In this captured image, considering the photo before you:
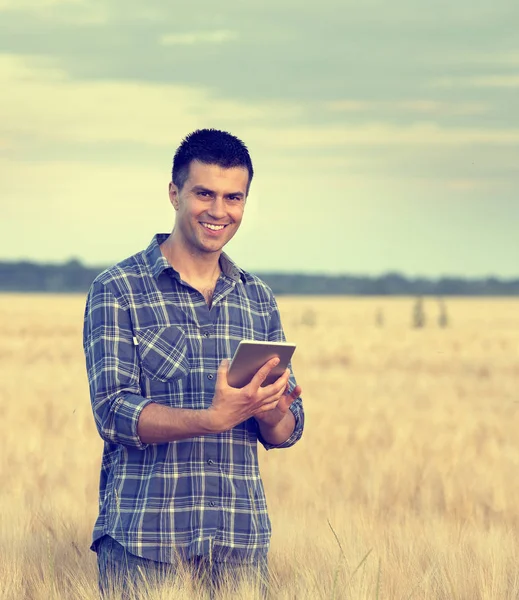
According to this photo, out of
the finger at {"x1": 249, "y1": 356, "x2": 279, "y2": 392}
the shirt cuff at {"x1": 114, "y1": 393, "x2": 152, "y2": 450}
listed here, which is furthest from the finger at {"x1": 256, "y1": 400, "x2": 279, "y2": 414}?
the shirt cuff at {"x1": 114, "y1": 393, "x2": 152, "y2": 450}

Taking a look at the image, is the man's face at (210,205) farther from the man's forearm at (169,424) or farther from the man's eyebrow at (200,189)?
the man's forearm at (169,424)

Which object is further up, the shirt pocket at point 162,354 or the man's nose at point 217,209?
the man's nose at point 217,209

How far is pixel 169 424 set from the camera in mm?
3492

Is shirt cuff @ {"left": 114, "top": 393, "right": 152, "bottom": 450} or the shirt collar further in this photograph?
the shirt collar

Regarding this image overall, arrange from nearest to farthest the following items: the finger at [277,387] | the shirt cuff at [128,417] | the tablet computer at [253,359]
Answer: the tablet computer at [253,359]
the finger at [277,387]
the shirt cuff at [128,417]

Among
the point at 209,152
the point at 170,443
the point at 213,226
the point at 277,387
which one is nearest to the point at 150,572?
the point at 170,443

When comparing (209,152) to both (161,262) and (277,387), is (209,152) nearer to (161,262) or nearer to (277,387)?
(161,262)

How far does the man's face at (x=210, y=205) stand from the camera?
3725mm

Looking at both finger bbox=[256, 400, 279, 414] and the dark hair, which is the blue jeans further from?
the dark hair

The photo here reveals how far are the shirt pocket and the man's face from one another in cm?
33

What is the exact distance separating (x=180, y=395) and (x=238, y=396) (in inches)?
18.3

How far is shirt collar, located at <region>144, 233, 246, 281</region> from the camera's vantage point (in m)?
3.84

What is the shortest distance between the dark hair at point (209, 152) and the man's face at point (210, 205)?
0.07 ft

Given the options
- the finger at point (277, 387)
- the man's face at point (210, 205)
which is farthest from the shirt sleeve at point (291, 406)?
the man's face at point (210, 205)
